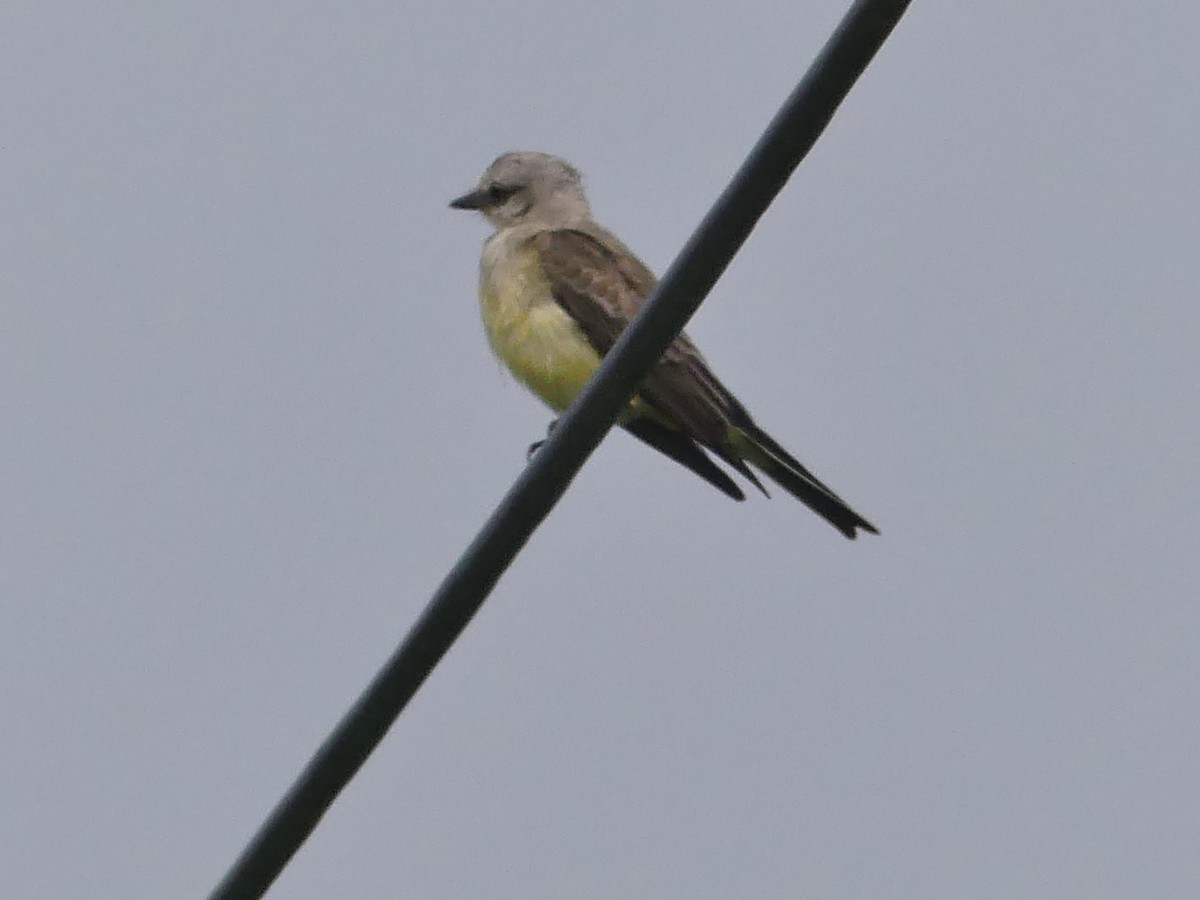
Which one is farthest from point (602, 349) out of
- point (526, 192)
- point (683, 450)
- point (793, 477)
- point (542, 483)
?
point (542, 483)

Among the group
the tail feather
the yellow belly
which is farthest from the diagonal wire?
the yellow belly

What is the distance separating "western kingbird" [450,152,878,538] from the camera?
6.57 metres

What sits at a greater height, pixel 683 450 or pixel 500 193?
pixel 500 193

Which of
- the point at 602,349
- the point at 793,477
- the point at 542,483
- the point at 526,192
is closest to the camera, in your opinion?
the point at 542,483

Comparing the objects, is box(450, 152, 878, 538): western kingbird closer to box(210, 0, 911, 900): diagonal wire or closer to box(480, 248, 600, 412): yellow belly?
box(480, 248, 600, 412): yellow belly

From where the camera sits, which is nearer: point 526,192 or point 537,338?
point 537,338

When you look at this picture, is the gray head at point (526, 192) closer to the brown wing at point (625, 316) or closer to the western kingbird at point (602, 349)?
the western kingbird at point (602, 349)

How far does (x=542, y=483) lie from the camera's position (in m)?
3.38

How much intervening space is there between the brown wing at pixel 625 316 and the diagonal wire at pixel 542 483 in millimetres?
2885

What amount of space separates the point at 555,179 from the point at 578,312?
159 centimetres

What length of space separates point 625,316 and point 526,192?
4.99 ft

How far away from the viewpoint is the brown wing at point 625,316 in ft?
21.8

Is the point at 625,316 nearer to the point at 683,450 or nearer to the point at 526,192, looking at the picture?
the point at 683,450

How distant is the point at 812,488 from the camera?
630 cm
